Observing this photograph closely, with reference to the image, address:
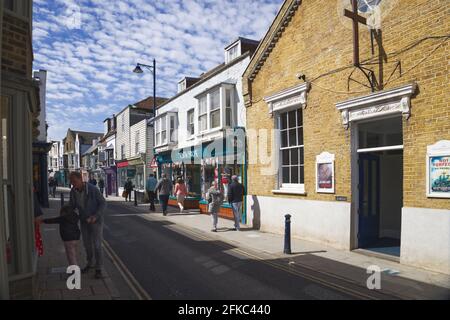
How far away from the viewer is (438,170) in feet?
21.7

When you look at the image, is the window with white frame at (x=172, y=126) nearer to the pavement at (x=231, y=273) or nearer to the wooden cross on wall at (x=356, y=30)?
the pavement at (x=231, y=273)

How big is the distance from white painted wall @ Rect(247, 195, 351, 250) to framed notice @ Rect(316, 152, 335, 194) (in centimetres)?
38

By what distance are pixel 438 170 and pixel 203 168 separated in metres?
12.6

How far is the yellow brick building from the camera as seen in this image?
679 centimetres

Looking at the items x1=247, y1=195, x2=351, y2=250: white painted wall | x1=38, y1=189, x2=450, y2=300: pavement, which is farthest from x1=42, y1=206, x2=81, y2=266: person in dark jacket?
x1=247, y1=195, x2=351, y2=250: white painted wall

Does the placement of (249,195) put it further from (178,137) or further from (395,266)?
(178,137)

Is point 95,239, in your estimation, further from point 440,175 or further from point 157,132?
point 157,132

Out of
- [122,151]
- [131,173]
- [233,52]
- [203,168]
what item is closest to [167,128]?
[203,168]

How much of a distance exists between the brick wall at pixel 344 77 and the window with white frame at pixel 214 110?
3.07 m

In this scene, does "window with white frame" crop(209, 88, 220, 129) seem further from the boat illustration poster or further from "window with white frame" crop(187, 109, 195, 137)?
the boat illustration poster

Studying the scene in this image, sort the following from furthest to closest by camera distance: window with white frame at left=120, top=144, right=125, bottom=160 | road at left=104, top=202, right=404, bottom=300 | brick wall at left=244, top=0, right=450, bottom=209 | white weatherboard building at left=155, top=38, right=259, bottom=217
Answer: window with white frame at left=120, top=144, right=125, bottom=160, white weatherboard building at left=155, top=38, right=259, bottom=217, brick wall at left=244, top=0, right=450, bottom=209, road at left=104, top=202, right=404, bottom=300

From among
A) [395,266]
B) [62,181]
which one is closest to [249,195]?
[395,266]

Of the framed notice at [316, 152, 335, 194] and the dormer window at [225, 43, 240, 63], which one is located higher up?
the dormer window at [225, 43, 240, 63]

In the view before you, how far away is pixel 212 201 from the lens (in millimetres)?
12031
